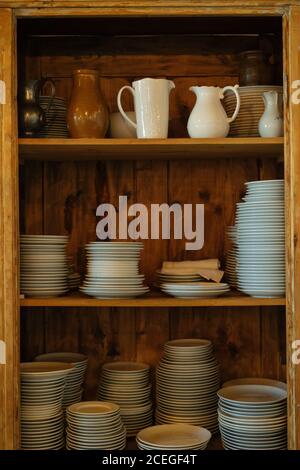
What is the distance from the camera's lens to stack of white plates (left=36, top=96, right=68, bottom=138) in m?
2.07

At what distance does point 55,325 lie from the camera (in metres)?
2.30

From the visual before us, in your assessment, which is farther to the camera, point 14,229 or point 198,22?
point 198,22

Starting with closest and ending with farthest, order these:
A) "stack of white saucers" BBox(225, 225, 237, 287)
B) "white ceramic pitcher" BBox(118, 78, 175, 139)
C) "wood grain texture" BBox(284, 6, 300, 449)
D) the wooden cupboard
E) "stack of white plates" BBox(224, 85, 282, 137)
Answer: "wood grain texture" BBox(284, 6, 300, 449) → "white ceramic pitcher" BBox(118, 78, 175, 139) → "stack of white plates" BBox(224, 85, 282, 137) → "stack of white saucers" BBox(225, 225, 237, 287) → the wooden cupboard

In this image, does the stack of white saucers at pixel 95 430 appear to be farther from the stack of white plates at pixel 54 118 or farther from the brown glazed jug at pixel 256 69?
the brown glazed jug at pixel 256 69

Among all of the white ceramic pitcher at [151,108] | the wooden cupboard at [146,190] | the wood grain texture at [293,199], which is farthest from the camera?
the wooden cupboard at [146,190]

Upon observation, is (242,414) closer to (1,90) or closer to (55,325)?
(55,325)

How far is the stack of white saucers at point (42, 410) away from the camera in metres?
1.94

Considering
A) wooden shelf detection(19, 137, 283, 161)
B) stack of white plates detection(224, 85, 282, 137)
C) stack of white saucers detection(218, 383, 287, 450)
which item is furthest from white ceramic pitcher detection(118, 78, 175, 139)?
Answer: stack of white saucers detection(218, 383, 287, 450)

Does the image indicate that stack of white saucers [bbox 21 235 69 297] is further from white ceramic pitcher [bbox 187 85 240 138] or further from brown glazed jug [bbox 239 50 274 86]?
brown glazed jug [bbox 239 50 274 86]

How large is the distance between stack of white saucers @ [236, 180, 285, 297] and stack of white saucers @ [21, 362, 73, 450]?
61 cm

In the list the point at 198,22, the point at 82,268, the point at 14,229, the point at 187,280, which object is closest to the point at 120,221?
the point at 82,268

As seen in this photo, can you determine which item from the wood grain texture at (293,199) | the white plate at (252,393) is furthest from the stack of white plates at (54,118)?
the white plate at (252,393)

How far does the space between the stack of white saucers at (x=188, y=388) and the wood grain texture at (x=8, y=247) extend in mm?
491
